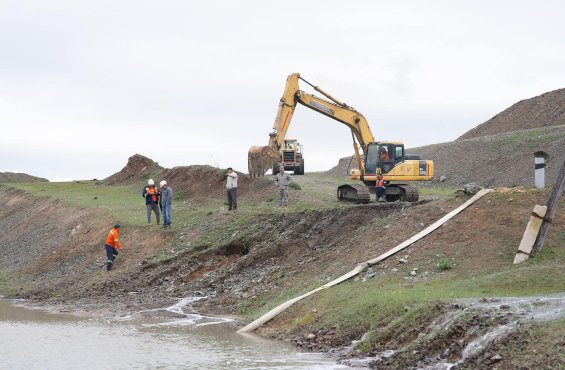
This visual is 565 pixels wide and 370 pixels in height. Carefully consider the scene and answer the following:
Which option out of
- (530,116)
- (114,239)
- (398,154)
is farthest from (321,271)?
(530,116)

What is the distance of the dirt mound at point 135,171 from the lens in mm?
52325

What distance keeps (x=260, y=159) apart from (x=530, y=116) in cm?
3814

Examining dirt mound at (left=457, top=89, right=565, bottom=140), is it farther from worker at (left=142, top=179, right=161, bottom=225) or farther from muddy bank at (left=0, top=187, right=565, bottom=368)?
muddy bank at (left=0, top=187, right=565, bottom=368)

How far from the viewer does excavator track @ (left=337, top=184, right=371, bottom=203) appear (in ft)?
111

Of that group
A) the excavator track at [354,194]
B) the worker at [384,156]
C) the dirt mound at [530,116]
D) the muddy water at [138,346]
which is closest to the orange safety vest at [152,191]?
the excavator track at [354,194]

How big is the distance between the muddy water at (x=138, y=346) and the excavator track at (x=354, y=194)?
43.7ft

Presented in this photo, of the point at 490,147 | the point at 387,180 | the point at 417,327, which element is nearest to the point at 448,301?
the point at 417,327

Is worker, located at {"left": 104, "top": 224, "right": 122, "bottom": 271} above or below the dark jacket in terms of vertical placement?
below

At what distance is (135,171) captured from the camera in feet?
177

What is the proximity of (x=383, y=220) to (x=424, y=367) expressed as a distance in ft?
35.5

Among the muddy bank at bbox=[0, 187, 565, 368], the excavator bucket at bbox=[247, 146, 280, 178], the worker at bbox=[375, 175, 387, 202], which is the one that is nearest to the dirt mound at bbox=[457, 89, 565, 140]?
the excavator bucket at bbox=[247, 146, 280, 178]

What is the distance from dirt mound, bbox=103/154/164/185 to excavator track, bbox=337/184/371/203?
17983 millimetres

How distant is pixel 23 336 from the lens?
61.4ft

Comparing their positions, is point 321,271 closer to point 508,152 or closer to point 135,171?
point 135,171
